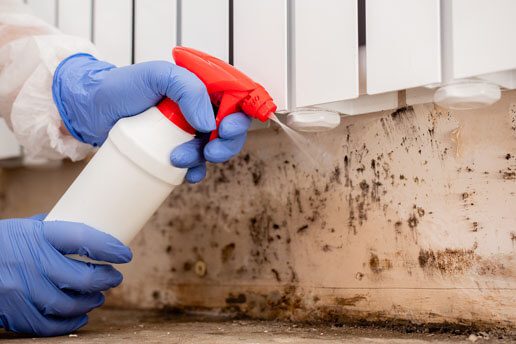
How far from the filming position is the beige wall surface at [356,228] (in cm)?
83

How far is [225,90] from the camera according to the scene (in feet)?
2.80

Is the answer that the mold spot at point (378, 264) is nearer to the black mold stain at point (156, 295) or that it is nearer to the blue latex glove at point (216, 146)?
the blue latex glove at point (216, 146)

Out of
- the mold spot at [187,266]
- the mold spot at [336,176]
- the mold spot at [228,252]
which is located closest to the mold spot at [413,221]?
the mold spot at [336,176]

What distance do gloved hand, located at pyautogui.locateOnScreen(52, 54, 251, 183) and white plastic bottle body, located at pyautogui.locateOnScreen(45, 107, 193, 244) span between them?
0.07 ft

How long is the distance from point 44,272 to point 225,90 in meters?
0.39

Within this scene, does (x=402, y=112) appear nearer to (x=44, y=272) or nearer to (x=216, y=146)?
(x=216, y=146)

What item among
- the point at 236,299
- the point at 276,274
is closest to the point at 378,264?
the point at 276,274

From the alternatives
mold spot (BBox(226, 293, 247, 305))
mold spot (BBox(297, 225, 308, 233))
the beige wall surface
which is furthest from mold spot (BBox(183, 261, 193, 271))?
mold spot (BBox(297, 225, 308, 233))

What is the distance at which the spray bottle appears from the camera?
2.77 feet

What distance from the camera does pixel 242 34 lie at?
3.15ft

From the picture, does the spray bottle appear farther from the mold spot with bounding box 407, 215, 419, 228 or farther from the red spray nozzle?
the mold spot with bounding box 407, 215, 419, 228

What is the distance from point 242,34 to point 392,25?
10.3 inches

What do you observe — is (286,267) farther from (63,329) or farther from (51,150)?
(51,150)

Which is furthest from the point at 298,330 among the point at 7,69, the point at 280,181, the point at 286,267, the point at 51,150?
the point at 7,69
